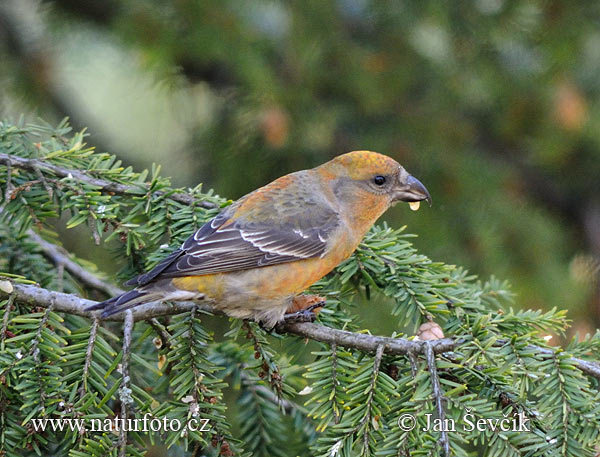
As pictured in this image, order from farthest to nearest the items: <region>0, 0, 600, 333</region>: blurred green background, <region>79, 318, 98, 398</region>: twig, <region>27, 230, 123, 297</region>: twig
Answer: <region>0, 0, 600, 333</region>: blurred green background → <region>27, 230, 123, 297</region>: twig → <region>79, 318, 98, 398</region>: twig

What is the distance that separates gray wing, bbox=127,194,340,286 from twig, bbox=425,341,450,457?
104 cm

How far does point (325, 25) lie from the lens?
4.32 meters

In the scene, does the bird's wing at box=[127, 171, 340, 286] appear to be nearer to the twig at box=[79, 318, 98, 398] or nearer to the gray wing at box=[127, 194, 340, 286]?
the gray wing at box=[127, 194, 340, 286]

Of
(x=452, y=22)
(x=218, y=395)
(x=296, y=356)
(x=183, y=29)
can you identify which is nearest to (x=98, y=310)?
(x=218, y=395)

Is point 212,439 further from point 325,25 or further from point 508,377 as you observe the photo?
point 325,25

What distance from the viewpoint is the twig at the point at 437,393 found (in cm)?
213

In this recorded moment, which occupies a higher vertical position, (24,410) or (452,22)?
(452,22)

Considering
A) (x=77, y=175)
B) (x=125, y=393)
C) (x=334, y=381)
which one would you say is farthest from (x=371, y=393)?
(x=77, y=175)

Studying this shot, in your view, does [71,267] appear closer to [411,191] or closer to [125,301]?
[125,301]

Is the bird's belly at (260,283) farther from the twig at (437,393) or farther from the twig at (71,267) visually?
the twig at (437,393)

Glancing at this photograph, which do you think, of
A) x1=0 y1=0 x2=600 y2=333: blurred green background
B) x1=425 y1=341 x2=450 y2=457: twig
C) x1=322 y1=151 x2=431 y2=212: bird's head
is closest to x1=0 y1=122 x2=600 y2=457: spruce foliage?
x1=425 y1=341 x2=450 y2=457: twig

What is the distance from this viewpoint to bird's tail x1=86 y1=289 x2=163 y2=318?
8.38 feet

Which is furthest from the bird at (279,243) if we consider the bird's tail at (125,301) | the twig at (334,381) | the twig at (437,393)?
the twig at (437,393)

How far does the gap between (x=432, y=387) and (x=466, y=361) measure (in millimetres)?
154
